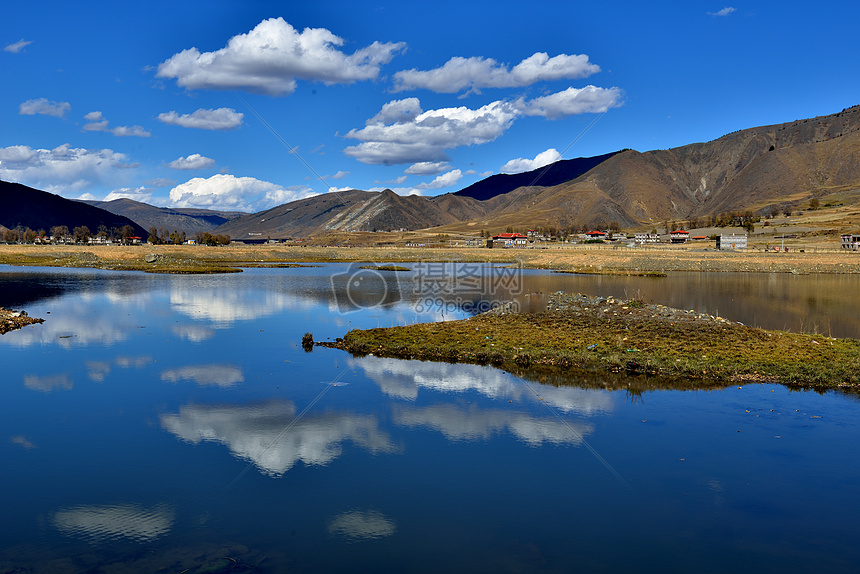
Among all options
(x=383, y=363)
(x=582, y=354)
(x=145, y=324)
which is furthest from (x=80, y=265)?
(x=582, y=354)

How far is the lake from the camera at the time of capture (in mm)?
12273

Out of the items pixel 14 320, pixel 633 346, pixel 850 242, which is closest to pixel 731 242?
pixel 850 242

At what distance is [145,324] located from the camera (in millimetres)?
41062

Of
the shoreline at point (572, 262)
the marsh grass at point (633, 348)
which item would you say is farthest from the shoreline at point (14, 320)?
the shoreline at point (572, 262)

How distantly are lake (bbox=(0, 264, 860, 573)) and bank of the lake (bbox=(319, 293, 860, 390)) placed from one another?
1688 millimetres

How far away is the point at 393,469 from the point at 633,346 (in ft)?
61.4

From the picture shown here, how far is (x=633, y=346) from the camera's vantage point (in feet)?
99.3

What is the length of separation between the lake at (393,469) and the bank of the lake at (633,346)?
169cm

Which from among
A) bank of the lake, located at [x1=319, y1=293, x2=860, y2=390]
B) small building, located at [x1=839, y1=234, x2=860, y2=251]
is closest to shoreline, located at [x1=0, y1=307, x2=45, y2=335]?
bank of the lake, located at [x1=319, y1=293, x2=860, y2=390]

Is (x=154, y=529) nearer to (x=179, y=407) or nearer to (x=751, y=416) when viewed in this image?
(x=179, y=407)

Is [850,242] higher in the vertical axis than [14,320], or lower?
higher

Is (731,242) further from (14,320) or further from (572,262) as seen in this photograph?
(14,320)

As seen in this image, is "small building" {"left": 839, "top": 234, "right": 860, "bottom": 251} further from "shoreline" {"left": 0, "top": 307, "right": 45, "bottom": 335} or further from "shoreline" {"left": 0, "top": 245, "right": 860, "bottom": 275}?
"shoreline" {"left": 0, "top": 307, "right": 45, "bottom": 335}

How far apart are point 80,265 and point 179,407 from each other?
10704 centimetres
